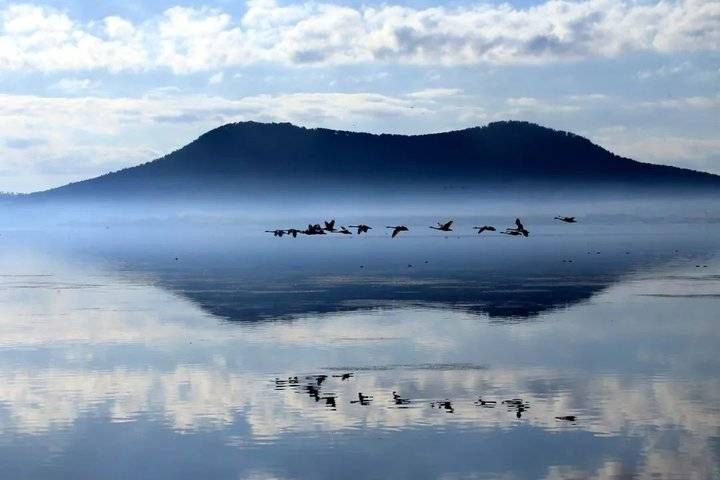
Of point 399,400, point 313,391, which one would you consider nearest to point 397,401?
point 399,400

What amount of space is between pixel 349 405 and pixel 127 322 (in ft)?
54.8

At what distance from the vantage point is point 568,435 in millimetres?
20672

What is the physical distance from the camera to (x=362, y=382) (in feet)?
84.3

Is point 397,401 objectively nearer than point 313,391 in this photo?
Yes

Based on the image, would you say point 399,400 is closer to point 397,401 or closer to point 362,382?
point 397,401

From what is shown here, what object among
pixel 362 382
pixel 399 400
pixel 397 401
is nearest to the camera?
pixel 397 401

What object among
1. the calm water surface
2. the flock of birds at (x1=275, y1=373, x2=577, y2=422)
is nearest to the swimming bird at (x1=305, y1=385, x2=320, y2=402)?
the flock of birds at (x1=275, y1=373, x2=577, y2=422)

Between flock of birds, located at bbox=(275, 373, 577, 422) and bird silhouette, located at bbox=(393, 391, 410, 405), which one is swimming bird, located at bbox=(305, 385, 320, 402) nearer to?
flock of birds, located at bbox=(275, 373, 577, 422)

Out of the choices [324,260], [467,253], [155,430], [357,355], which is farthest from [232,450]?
[467,253]

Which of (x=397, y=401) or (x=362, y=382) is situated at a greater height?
(x=362, y=382)

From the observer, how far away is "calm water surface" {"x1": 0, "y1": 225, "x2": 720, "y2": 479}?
1934 centimetres

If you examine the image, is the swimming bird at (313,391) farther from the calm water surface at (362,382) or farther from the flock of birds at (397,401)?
the calm water surface at (362,382)

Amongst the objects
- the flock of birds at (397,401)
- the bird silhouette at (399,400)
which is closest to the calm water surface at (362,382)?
the flock of birds at (397,401)

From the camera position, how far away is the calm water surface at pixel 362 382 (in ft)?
63.5
